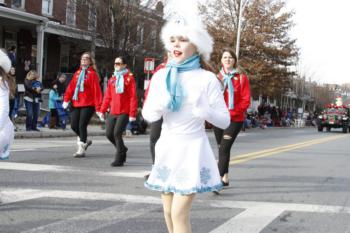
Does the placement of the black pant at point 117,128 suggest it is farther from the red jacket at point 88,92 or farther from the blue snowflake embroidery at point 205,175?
the blue snowflake embroidery at point 205,175

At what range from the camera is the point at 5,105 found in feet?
16.2

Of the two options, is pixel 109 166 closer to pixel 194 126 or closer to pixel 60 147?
pixel 60 147

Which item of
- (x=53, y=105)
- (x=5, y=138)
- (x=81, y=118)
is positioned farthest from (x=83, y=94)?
(x=53, y=105)

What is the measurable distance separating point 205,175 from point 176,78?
0.72 metres

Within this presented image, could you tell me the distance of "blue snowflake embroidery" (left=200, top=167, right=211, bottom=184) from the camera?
352 cm

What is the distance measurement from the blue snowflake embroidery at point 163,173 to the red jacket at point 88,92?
6.16 metres

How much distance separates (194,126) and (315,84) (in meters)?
89.9

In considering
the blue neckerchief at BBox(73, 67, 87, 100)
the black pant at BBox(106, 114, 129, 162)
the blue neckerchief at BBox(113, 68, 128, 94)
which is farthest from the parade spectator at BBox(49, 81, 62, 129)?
the blue neckerchief at BBox(113, 68, 128, 94)

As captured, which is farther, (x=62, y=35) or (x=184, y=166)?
(x=62, y=35)

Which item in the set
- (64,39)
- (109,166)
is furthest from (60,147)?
(64,39)

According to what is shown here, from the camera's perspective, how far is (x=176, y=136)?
3.58m

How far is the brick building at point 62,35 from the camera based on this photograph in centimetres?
2273

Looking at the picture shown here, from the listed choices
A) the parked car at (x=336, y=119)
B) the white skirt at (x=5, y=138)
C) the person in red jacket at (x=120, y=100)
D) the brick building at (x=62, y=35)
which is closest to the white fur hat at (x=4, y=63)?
the white skirt at (x=5, y=138)

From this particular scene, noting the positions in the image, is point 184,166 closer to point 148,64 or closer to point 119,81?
point 119,81
